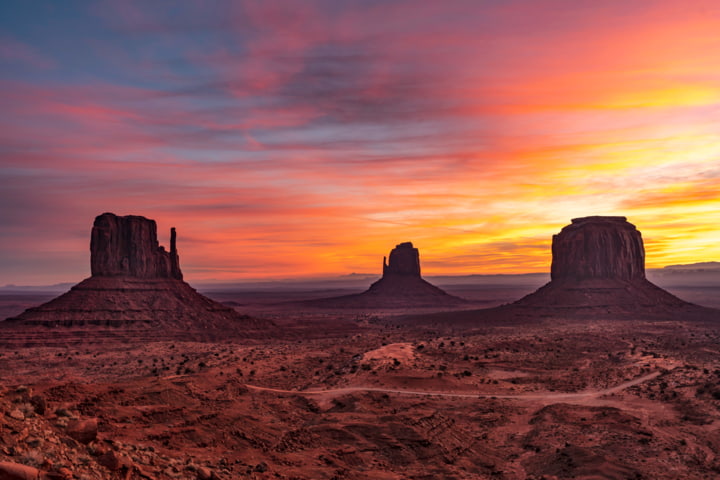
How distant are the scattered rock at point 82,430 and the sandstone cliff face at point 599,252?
122 m

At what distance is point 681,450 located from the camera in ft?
90.4

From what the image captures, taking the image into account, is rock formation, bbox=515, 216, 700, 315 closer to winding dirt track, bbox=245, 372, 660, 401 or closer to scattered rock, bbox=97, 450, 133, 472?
winding dirt track, bbox=245, 372, 660, 401

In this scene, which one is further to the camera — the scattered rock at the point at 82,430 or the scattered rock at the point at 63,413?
the scattered rock at the point at 63,413

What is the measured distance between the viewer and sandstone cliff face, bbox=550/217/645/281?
12331cm

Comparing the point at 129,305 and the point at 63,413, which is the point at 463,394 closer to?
the point at 63,413

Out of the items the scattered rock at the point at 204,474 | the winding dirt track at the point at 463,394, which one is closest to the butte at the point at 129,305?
the winding dirt track at the point at 463,394

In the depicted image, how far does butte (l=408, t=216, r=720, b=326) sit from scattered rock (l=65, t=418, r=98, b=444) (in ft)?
325

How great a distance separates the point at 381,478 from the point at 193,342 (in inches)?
2556

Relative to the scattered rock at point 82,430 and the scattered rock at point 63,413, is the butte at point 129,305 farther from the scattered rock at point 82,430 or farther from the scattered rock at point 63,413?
the scattered rock at point 82,430

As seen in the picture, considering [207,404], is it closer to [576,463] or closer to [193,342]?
[576,463]

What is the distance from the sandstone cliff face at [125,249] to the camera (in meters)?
95.1

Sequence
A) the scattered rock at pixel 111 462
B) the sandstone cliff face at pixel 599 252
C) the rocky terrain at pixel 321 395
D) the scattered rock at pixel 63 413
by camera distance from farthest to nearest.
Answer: the sandstone cliff face at pixel 599 252, the rocky terrain at pixel 321 395, the scattered rock at pixel 63 413, the scattered rock at pixel 111 462

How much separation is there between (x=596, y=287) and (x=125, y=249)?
312ft

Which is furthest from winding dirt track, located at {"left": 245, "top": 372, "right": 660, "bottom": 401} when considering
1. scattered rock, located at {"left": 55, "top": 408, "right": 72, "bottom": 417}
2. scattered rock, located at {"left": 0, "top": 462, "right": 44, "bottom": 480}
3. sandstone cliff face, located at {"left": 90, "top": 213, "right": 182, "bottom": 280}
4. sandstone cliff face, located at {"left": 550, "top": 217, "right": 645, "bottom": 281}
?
sandstone cliff face, located at {"left": 550, "top": 217, "right": 645, "bottom": 281}
